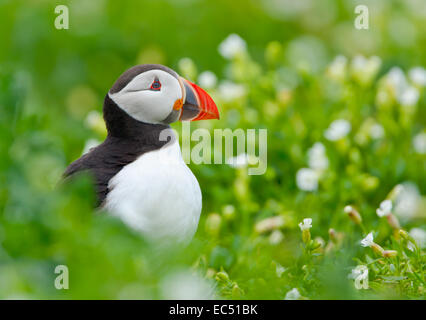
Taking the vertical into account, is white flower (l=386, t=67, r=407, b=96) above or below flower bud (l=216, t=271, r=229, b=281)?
above

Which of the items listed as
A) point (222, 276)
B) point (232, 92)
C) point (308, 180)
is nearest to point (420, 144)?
point (308, 180)

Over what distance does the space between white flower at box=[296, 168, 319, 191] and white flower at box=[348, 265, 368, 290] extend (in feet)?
4.20

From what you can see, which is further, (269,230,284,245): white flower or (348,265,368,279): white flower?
(269,230,284,245): white flower

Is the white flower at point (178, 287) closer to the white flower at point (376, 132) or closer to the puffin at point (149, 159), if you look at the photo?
the puffin at point (149, 159)

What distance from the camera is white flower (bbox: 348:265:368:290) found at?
2525 millimetres

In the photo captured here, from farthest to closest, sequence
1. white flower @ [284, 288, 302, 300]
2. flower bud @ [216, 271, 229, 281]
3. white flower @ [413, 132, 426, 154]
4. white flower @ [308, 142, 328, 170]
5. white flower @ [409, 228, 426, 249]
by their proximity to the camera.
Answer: white flower @ [413, 132, 426, 154], white flower @ [308, 142, 328, 170], white flower @ [409, 228, 426, 249], flower bud @ [216, 271, 229, 281], white flower @ [284, 288, 302, 300]

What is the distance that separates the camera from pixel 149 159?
2676 mm

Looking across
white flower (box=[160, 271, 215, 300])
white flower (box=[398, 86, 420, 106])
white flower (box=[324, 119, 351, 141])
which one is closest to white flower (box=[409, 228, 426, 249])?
white flower (box=[324, 119, 351, 141])

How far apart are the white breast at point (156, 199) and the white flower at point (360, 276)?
56 cm

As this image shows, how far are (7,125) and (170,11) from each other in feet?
15.1

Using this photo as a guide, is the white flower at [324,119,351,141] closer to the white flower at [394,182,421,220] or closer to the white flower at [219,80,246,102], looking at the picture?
the white flower at [394,182,421,220]

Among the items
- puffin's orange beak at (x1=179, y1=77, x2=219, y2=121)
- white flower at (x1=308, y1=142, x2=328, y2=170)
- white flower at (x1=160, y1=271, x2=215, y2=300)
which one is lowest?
white flower at (x1=160, y1=271, x2=215, y2=300)

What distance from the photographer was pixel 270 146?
4.21 meters
